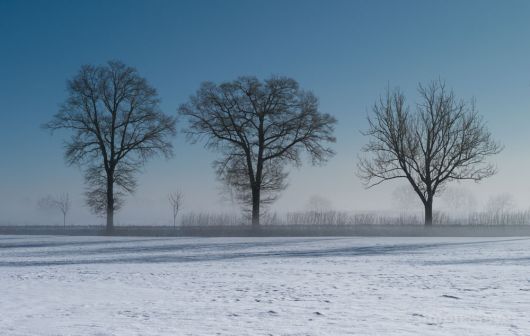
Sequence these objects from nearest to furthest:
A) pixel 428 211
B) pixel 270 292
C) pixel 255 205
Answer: pixel 270 292 → pixel 255 205 → pixel 428 211

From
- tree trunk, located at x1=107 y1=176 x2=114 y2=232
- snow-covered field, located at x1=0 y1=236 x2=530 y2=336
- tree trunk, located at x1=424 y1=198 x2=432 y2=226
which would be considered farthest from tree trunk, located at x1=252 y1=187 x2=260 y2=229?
snow-covered field, located at x1=0 y1=236 x2=530 y2=336

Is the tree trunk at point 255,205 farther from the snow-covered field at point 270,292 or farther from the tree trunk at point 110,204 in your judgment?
the snow-covered field at point 270,292

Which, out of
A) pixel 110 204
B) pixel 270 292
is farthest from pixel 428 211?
pixel 270 292

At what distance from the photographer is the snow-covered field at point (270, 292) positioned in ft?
26.9

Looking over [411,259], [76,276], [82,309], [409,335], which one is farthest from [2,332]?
[411,259]

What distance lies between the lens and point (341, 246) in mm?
24297

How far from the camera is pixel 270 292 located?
460 inches

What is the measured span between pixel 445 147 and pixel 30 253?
90.0ft

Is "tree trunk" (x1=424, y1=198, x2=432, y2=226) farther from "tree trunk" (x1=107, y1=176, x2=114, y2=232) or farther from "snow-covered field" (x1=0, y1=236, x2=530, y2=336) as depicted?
"tree trunk" (x1=107, y1=176, x2=114, y2=232)

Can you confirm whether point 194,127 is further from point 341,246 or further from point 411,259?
point 411,259

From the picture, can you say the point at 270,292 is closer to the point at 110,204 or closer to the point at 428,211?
the point at 110,204

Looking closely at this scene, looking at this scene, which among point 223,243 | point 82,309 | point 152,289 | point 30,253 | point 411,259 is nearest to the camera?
point 82,309

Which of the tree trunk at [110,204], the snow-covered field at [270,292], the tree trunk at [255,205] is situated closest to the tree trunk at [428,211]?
the tree trunk at [255,205]

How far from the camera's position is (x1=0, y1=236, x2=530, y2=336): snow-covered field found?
819cm
